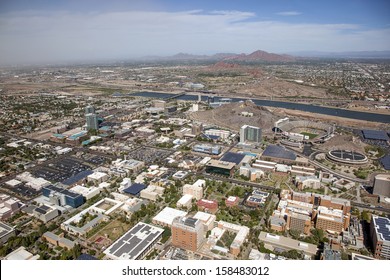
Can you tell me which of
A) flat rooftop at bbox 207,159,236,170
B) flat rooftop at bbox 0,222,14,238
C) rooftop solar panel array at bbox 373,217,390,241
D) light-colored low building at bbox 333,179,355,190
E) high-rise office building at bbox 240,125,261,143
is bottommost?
light-colored low building at bbox 333,179,355,190

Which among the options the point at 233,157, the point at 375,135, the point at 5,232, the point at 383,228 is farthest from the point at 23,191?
the point at 375,135

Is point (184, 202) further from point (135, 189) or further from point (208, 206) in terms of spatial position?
point (135, 189)

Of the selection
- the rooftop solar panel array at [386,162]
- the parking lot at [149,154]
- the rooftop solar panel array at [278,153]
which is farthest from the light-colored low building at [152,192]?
the rooftop solar panel array at [386,162]

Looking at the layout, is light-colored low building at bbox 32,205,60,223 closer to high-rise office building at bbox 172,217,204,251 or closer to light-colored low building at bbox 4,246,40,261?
light-colored low building at bbox 4,246,40,261

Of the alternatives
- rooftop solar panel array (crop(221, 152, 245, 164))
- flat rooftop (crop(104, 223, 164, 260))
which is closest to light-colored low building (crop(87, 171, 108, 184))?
flat rooftop (crop(104, 223, 164, 260))

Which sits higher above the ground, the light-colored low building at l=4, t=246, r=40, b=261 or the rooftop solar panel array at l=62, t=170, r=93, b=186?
the rooftop solar panel array at l=62, t=170, r=93, b=186
